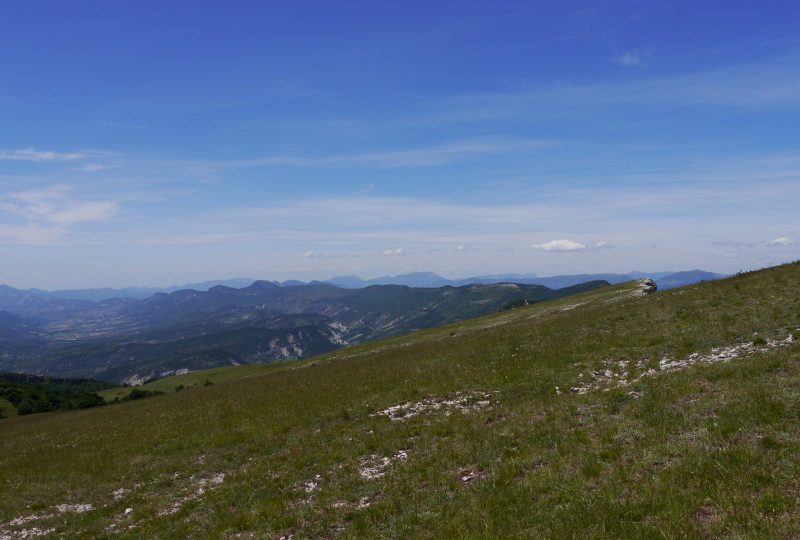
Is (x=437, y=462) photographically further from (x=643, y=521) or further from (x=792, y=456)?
(x=792, y=456)


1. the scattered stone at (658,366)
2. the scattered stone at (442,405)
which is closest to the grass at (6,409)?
the scattered stone at (442,405)

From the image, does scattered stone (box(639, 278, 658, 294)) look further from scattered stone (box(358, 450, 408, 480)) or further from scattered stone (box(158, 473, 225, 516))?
scattered stone (box(158, 473, 225, 516))

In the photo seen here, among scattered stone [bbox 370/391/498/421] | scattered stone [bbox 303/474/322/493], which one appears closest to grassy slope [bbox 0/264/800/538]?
scattered stone [bbox 303/474/322/493]

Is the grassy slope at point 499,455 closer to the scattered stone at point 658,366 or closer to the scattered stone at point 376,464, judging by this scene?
the scattered stone at point 376,464

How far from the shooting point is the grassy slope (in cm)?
1103

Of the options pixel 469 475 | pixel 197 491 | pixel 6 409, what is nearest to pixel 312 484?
pixel 197 491

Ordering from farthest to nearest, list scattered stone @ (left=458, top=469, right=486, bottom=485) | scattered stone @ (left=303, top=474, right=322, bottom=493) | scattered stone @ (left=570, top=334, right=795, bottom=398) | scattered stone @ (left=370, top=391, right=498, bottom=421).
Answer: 1. scattered stone @ (left=370, top=391, right=498, bottom=421)
2. scattered stone @ (left=570, top=334, right=795, bottom=398)
3. scattered stone @ (left=303, top=474, right=322, bottom=493)
4. scattered stone @ (left=458, top=469, right=486, bottom=485)

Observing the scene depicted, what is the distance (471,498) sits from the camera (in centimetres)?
1323

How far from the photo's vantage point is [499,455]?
644 inches

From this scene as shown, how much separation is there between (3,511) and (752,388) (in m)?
Result: 32.0

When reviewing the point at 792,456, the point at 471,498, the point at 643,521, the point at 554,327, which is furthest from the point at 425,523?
the point at 554,327

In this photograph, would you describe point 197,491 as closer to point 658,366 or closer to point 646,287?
point 658,366

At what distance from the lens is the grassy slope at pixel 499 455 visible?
11.0 metres

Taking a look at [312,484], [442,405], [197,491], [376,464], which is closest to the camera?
[312,484]
